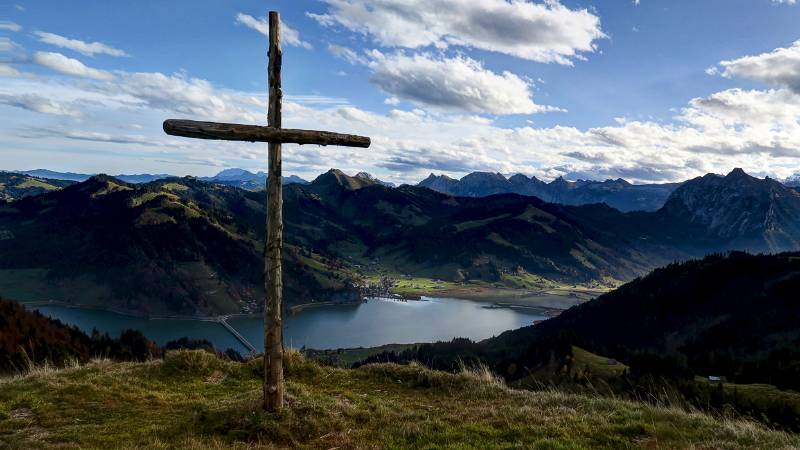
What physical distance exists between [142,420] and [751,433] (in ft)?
58.1

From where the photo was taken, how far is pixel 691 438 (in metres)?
13.1

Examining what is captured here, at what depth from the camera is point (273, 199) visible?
52.0ft

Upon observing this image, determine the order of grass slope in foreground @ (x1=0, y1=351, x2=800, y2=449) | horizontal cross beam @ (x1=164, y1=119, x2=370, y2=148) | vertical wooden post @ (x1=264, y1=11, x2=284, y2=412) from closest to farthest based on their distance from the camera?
1. grass slope in foreground @ (x1=0, y1=351, x2=800, y2=449)
2. horizontal cross beam @ (x1=164, y1=119, x2=370, y2=148)
3. vertical wooden post @ (x1=264, y1=11, x2=284, y2=412)

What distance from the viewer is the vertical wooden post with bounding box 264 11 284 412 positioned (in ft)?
51.6

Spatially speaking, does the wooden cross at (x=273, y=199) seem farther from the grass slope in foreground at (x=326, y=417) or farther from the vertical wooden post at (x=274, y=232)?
the grass slope in foreground at (x=326, y=417)

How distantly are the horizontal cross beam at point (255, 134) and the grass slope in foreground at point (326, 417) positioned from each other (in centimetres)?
858

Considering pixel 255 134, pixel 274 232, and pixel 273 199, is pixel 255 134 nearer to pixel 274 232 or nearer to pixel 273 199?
pixel 273 199

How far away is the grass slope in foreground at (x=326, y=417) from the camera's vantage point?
13000 millimetres

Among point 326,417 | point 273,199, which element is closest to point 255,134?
point 273,199

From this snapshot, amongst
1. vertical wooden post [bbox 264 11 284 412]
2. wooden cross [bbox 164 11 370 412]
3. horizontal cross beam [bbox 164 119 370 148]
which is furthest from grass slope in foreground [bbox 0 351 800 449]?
horizontal cross beam [bbox 164 119 370 148]

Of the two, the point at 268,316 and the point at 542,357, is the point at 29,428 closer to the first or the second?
the point at 268,316

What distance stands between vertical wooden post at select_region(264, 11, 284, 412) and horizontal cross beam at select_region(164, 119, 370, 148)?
1.72 feet

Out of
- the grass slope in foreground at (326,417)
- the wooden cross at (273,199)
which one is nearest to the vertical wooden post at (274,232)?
the wooden cross at (273,199)

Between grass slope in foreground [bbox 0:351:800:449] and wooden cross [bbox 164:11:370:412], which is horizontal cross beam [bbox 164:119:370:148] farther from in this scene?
grass slope in foreground [bbox 0:351:800:449]
